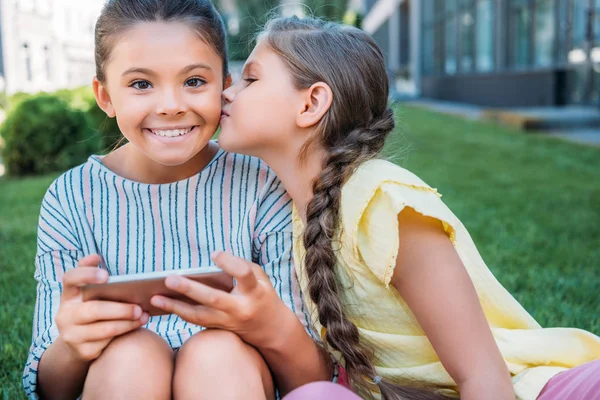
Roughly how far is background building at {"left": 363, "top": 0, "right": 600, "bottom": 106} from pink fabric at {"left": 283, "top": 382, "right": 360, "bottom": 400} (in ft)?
37.5

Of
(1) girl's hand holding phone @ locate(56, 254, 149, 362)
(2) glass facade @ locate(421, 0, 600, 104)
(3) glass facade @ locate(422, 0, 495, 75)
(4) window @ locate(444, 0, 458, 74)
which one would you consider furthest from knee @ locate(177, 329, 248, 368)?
(4) window @ locate(444, 0, 458, 74)

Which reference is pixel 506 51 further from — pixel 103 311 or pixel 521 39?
pixel 103 311

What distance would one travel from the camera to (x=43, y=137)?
28.3ft

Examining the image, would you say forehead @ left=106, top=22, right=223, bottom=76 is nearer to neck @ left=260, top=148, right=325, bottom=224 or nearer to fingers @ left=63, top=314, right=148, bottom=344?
neck @ left=260, top=148, right=325, bottom=224

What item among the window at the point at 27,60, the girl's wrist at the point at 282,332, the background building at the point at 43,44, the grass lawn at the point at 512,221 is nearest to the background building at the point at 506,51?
the grass lawn at the point at 512,221

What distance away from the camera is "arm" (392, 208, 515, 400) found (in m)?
1.58

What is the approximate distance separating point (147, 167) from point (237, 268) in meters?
0.76

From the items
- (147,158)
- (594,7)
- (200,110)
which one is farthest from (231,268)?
(594,7)

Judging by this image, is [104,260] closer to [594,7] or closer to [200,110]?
[200,110]

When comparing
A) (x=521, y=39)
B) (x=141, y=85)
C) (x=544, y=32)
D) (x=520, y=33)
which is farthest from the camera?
(x=520, y=33)

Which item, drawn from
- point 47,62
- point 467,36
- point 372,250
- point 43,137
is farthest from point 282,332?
point 47,62

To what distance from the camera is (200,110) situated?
188 centimetres

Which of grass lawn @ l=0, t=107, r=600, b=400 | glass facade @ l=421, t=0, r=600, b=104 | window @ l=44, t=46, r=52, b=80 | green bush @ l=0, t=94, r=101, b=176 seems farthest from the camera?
window @ l=44, t=46, r=52, b=80

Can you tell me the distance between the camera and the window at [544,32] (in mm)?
13594
